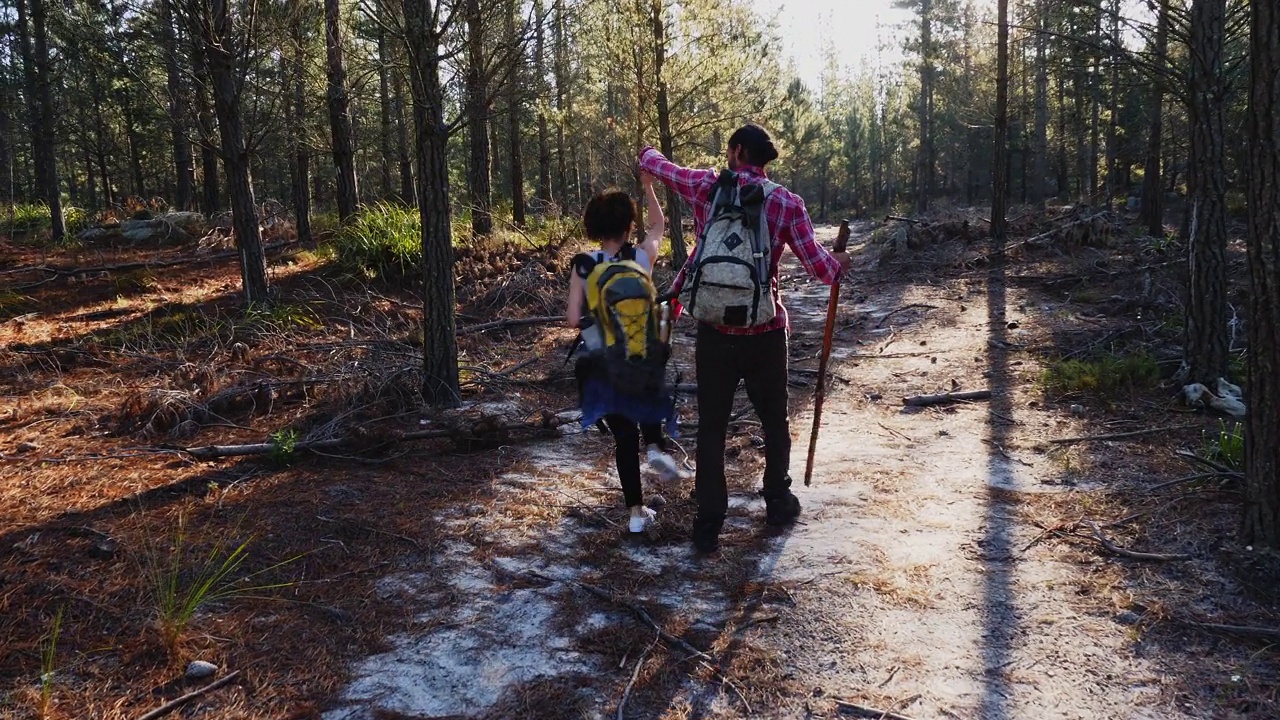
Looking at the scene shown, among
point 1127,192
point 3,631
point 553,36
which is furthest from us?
point 1127,192

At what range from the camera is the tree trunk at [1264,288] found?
3383 mm

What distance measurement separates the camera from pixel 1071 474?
4.98m

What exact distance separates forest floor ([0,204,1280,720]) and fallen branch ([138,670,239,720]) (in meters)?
0.03

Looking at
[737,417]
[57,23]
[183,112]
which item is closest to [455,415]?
[737,417]

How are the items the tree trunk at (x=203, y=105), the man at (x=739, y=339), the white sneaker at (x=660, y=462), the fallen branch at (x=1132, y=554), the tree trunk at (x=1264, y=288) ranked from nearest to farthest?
1. the tree trunk at (x=1264, y=288)
2. the fallen branch at (x=1132, y=554)
3. the man at (x=739, y=339)
4. the white sneaker at (x=660, y=462)
5. the tree trunk at (x=203, y=105)

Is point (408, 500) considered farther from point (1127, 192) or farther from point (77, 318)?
point (1127, 192)

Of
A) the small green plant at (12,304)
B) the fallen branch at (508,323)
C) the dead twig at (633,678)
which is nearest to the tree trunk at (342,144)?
the small green plant at (12,304)

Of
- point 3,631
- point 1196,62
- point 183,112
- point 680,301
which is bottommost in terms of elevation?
point 3,631

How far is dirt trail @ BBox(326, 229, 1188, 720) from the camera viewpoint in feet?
9.34

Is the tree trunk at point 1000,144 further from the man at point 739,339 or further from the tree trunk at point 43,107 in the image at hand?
the tree trunk at point 43,107

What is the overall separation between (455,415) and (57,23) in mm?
10269

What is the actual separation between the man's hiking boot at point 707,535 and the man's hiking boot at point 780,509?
1.33 ft

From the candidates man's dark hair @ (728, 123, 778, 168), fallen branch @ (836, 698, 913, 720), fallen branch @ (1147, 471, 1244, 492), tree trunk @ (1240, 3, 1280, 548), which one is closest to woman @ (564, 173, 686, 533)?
man's dark hair @ (728, 123, 778, 168)

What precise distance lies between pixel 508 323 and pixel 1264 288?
7328mm
